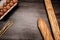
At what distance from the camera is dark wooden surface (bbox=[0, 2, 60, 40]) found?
3.68 feet

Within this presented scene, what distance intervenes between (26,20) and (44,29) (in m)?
0.19

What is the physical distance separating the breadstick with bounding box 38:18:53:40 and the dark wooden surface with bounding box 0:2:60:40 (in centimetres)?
3

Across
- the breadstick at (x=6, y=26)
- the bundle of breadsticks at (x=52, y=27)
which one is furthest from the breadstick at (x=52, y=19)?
the breadstick at (x=6, y=26)

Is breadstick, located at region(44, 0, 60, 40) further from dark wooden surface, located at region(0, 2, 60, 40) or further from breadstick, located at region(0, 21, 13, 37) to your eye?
breadstick, located at region(0, 21, 13, 37)

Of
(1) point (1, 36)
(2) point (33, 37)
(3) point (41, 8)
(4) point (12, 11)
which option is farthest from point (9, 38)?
(3) point (41, 8)

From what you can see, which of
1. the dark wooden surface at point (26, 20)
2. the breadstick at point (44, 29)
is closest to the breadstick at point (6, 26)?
the dark wooden surface at point (26, 20)

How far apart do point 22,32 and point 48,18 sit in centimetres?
27

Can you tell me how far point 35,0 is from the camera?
4.83ft

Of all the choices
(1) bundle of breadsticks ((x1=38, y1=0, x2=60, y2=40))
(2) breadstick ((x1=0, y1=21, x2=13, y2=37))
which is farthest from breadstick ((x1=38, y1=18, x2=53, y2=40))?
(2) breadstick ((x1=0, y1=21, x2=13, y2=37))

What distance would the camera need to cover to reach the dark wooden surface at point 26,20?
1.12m

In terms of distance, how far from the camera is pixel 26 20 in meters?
1.26

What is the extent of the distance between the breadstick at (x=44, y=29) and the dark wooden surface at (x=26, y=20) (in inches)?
1.3

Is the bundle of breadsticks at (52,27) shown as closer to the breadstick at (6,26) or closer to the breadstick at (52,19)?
the breadstick at (52,19)

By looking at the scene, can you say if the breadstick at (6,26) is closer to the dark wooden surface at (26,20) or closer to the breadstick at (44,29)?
the dark wooden surface at (26,20)
